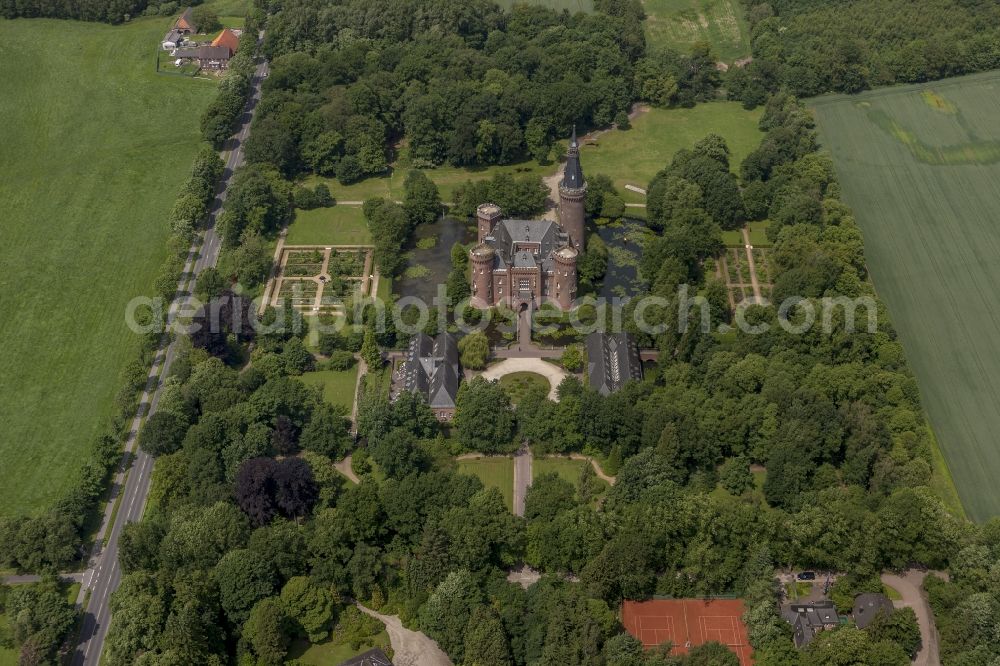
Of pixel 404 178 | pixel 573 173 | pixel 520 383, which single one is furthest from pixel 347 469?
pixel 404 178

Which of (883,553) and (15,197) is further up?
(883,553)

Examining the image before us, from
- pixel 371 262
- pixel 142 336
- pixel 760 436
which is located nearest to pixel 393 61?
pixel 371 262

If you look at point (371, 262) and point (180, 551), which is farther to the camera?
point (371, 262)

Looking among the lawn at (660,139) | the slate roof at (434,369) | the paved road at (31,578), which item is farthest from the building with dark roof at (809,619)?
the lawn at (660,139)

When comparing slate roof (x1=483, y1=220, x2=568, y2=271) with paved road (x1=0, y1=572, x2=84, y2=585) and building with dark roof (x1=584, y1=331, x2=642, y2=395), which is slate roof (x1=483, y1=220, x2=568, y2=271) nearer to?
building with dark roof (x1=584, y1=331, x2=642, y2=395)

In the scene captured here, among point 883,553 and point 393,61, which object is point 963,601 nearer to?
point 883,553

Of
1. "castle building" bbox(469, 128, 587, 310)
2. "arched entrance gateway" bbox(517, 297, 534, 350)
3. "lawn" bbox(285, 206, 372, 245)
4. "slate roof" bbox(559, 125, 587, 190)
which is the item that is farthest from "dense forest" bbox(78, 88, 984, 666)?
"lawn" bbox(285, 206, 372, 245)
